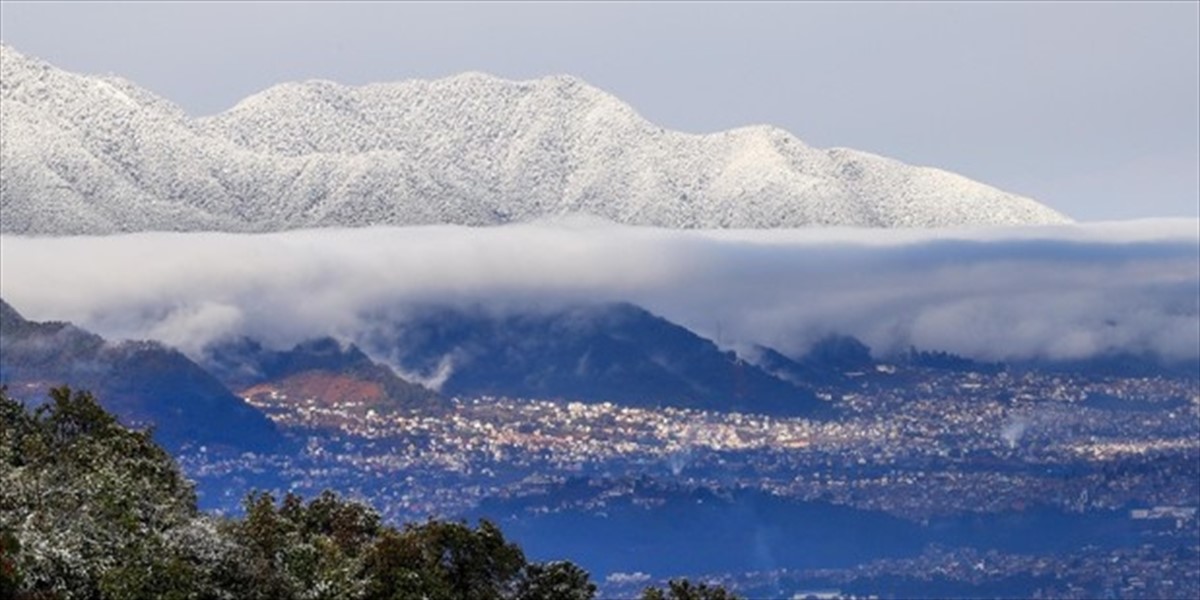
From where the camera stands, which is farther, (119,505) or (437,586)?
(437,586)

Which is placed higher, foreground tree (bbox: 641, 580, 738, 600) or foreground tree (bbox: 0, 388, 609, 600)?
foreground tree (bbox: 0, 388, 609, 600)

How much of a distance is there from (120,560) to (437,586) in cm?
1364

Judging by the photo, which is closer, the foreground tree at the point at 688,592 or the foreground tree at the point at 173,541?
the foreground tree at the point at 173,541

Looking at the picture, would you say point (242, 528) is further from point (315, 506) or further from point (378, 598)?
point (315, 506)

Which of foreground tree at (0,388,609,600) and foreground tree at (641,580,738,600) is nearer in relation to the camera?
foreground tree at (0,388,609,600)

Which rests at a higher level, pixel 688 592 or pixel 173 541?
pixel 173 541

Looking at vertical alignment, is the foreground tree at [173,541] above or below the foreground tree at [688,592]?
above

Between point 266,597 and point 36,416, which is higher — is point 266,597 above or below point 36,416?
below

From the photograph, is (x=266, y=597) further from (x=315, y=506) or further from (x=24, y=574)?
(x=315, y=506)

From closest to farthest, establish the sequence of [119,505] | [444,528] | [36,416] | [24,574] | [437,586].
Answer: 1. [24,574]
2. [119,505]
3. [437,586]
4. [444,528]
5. [36,416]

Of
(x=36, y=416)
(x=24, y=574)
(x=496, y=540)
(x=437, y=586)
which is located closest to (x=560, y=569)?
(x=496, y=540)

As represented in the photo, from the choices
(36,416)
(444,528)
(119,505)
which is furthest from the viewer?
(36,416)

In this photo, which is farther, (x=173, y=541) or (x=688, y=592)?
(x=688, y=592)

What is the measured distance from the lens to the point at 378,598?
263ft
